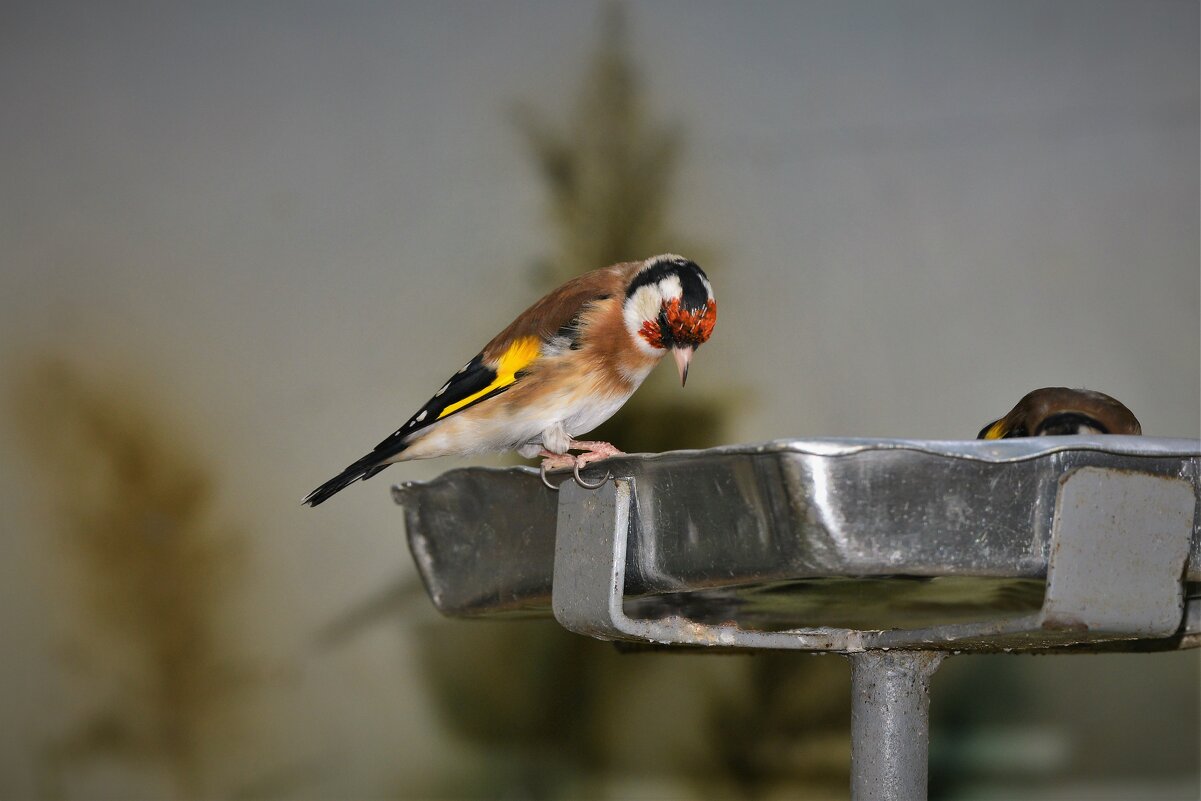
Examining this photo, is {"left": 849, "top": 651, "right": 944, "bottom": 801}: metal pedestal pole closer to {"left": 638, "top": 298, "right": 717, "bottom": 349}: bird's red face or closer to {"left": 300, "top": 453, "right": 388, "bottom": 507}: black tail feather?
{"left": 638, "top": 298, "right": 717, "bottom": 349}: bird's red face

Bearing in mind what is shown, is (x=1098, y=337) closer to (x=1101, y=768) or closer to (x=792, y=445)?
(x=1101, y=768)

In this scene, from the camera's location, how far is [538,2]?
2.28 metres

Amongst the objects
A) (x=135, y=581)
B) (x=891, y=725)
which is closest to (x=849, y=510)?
(x=891, y=725)

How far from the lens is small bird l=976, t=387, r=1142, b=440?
1035 millimetres

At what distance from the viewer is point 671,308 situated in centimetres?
132

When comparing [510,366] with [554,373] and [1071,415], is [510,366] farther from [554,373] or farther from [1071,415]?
[1071,415]

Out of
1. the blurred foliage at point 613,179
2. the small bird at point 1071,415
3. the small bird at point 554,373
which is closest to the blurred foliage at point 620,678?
the blurred foliage at point 613,179

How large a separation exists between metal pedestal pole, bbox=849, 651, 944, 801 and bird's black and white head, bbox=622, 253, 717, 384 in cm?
40

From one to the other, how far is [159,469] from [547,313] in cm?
103

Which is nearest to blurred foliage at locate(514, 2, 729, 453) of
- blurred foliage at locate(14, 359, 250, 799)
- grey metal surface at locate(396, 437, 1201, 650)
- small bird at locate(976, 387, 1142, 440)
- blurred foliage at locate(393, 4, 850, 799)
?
blurred foliage at locate(393, 4, 850, 799)

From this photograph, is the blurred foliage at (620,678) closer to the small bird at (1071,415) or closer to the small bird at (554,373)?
the small bird at (554,373)

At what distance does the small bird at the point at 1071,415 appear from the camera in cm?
104

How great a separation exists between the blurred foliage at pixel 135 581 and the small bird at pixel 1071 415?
1445mm

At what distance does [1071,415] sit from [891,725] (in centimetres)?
29
